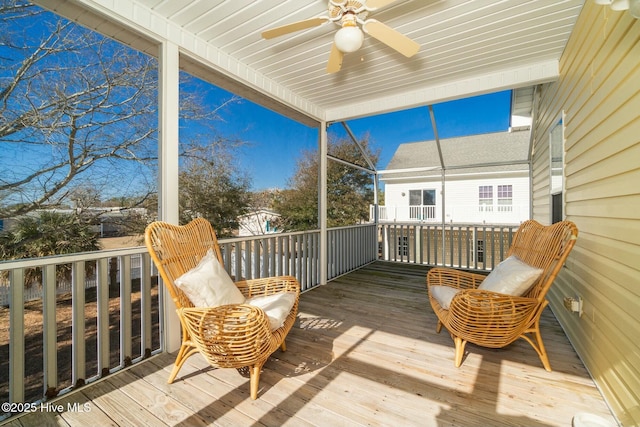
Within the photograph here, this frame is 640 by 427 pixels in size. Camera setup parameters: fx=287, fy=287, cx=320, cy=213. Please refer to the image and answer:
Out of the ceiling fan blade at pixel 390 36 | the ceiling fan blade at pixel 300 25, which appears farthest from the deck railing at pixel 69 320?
the ceiling fan blade at pixel 390 36

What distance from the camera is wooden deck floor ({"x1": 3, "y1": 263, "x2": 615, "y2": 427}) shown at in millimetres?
1664

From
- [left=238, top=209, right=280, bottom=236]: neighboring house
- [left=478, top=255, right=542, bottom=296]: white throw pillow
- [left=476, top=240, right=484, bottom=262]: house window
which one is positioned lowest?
[left=476, top=240, right=484, bottom=262]: house window

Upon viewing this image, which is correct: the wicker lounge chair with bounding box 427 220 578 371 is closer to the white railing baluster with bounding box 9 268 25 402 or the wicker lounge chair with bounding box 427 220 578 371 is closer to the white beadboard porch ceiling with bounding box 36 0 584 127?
the white beadboard porch ceiling with bounding box 36 0 584 127

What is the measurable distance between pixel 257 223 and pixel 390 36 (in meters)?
2.47

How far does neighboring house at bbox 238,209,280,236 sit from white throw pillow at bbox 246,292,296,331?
1.16 metres

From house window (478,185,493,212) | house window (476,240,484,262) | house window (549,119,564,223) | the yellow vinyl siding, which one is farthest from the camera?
house window (478,185,493,212)

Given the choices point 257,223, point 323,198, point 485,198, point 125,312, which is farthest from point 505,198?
point 125,312

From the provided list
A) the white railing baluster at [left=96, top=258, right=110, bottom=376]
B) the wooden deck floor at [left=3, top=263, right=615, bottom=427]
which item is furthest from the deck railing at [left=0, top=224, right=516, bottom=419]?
the wooden deck floor at [left=3, top=263, right=615, bottom=427]

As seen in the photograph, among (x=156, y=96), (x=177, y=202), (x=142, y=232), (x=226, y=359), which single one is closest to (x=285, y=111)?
(x=156, y=96)

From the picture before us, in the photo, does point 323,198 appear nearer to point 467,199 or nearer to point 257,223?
point 257,223

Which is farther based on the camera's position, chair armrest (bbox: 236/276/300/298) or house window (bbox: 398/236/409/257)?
house window (bbox: 398/236/409/257)

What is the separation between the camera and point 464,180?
8281 mm

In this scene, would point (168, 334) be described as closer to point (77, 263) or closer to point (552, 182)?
point (77, 263)

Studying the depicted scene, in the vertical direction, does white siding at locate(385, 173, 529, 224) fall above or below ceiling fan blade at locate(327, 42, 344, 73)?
below
